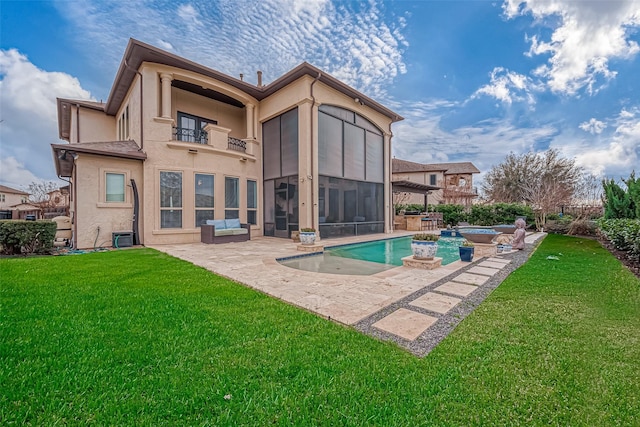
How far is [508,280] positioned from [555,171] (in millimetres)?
27611

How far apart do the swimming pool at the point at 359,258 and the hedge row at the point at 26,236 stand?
6878 millimetres

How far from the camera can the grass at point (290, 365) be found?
1.71 metres

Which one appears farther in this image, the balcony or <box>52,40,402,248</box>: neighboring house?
the balcony

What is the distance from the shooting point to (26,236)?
7672 millimetres

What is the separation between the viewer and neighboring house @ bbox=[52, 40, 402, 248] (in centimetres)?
986

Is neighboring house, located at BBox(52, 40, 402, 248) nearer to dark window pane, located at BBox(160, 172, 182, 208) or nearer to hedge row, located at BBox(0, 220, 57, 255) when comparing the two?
dark window pane, located at BBox(160, 172, 182, 208)

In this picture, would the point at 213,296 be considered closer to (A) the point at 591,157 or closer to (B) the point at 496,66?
(B) the point at 496,66

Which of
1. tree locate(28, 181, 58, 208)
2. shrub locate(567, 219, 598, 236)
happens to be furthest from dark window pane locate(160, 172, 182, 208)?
shrub locate(567, 219, 598, 236)

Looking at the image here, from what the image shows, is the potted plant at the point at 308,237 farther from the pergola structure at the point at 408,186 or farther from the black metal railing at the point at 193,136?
the pergola structure at the point at 408,186

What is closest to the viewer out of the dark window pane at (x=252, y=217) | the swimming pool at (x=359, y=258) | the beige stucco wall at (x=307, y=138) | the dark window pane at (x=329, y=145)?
the swimming pool at (x=359, y=258)

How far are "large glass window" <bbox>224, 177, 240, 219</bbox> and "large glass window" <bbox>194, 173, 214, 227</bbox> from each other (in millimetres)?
623

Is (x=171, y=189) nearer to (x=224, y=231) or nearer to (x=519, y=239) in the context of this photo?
(x=224, y=231)

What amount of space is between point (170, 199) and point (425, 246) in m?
9.13

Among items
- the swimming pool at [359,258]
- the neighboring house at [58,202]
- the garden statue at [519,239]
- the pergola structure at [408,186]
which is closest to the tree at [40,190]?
the neighboring house at [58,202]
